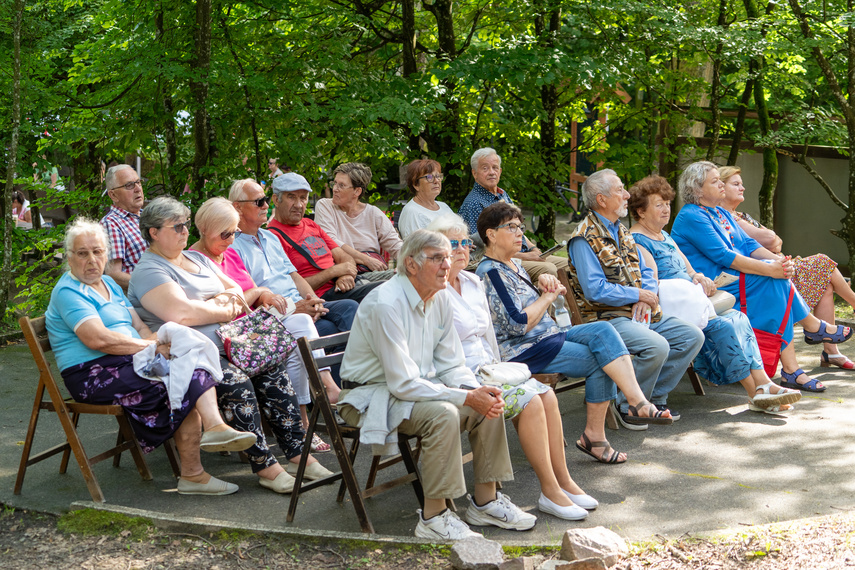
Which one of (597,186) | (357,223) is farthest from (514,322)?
(357,223)

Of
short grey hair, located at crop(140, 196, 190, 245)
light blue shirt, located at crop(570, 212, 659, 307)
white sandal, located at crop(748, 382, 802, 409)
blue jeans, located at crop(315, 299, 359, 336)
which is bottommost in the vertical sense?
white sandal, located at crop(748, 382, 802, 409)

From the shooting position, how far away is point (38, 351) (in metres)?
3.85

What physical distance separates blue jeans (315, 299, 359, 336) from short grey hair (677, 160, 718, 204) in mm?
2562

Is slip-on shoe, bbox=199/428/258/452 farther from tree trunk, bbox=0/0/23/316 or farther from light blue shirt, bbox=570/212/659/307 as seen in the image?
tree trunk, bbox=0/0/23/316

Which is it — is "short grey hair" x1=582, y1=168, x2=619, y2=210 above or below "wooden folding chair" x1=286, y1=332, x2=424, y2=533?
above

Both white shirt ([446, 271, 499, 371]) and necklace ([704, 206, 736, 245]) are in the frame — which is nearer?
white shirt ([446, 271, 499, 371])

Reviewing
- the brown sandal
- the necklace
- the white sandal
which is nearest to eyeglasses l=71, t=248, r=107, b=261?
the brown sandal

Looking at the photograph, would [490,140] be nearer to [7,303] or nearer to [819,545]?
[7,303]

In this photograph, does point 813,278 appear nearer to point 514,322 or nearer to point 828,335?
point 828,335

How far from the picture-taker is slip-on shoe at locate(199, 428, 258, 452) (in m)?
3.73

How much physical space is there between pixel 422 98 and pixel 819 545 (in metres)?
4.68

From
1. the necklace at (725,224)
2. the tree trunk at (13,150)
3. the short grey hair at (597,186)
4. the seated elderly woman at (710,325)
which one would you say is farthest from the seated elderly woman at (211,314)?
the necklace at (725,224)

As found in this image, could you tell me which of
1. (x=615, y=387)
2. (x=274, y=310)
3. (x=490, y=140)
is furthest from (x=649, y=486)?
(x=490, y=140)

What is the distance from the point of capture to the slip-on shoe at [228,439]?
3732 mm
